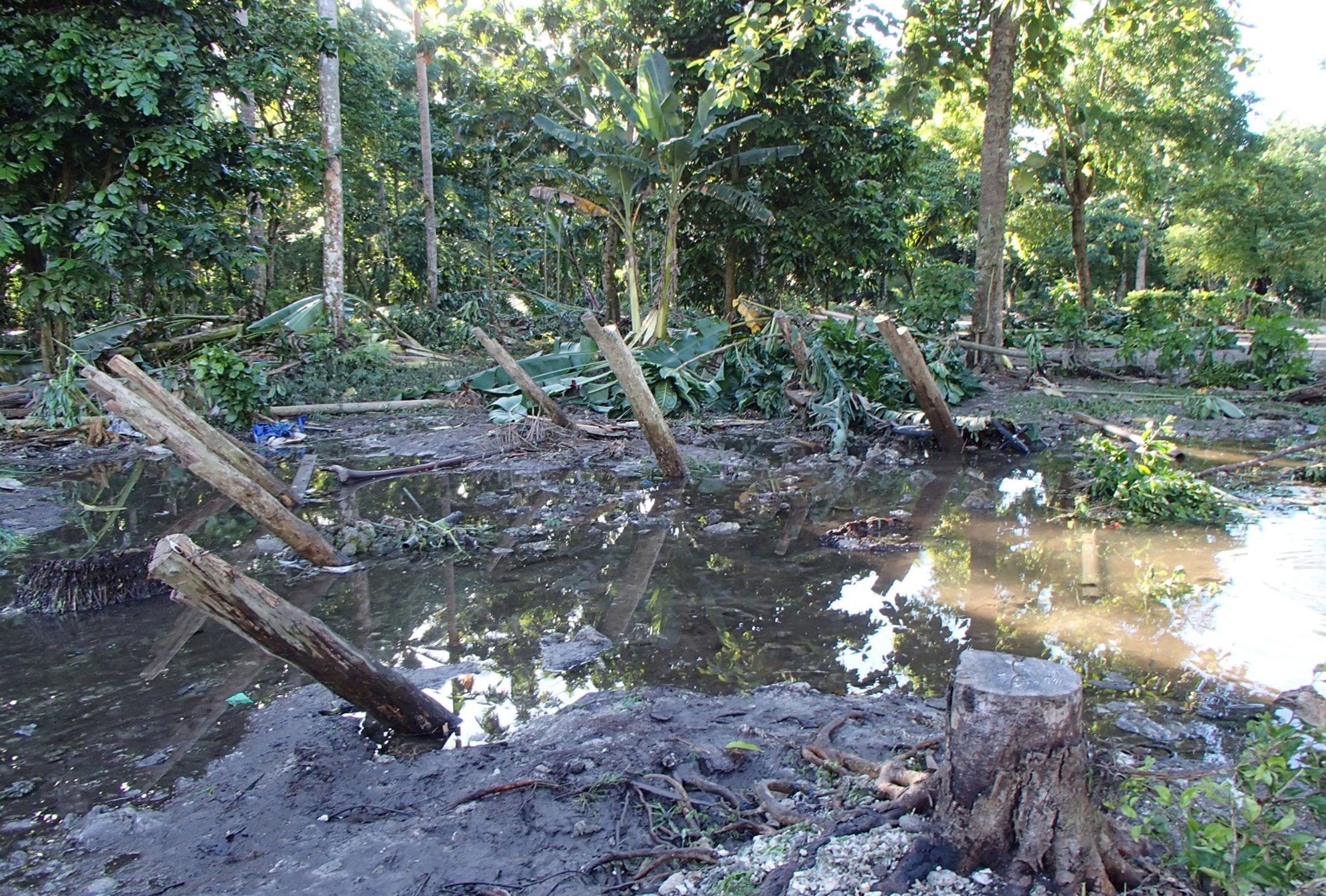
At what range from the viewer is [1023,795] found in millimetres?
2053

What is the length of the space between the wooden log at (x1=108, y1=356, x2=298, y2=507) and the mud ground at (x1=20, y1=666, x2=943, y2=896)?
3245mm

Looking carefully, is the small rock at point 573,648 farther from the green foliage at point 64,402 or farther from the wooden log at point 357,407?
the wooden log at point 357,407

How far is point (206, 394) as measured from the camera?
10477mm

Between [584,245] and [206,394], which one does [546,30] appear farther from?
[206,394]

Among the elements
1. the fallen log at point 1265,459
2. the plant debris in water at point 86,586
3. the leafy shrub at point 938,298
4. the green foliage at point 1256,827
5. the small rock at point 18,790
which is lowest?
the small rock at point 18,790

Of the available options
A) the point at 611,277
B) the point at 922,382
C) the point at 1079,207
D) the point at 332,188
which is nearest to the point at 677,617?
the point at 922,382

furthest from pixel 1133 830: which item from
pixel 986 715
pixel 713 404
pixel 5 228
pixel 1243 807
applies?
pixel 5 228

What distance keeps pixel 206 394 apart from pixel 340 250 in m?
Answer: 4.46

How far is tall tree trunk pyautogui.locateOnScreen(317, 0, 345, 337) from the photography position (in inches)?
518

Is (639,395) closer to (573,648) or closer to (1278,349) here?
(573,648)

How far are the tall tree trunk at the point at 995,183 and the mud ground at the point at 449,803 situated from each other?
10973mm

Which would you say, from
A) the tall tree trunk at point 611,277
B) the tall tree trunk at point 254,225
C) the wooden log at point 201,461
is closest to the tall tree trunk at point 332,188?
the tall tree trunk at point 254,225

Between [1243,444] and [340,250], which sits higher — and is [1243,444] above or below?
below

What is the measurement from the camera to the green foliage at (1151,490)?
6.16 metres
